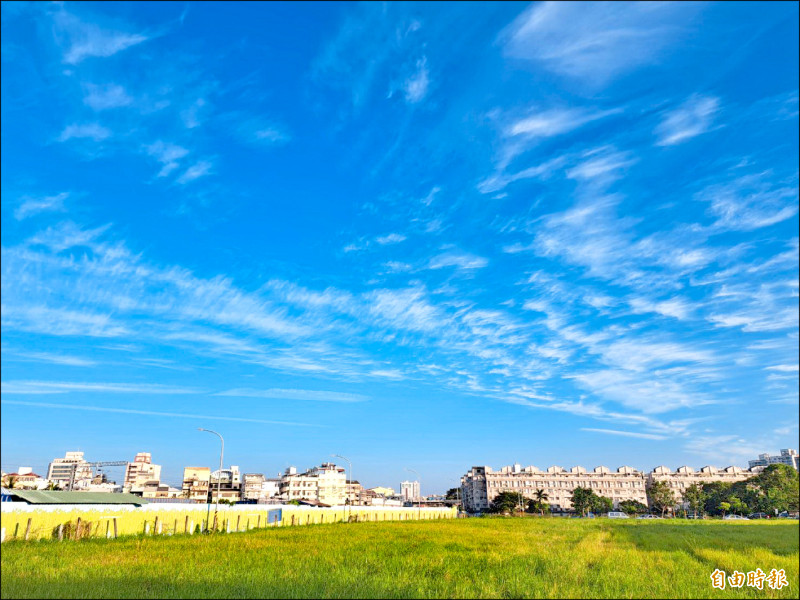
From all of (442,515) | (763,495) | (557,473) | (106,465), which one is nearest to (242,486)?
(106,465)

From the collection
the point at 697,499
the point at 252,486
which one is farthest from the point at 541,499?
the point at 252,486

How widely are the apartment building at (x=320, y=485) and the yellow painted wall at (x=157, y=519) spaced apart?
94.3 m

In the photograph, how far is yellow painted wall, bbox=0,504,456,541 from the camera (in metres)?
9.93

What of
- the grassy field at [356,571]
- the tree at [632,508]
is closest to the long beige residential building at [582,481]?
the tree at [632,508]

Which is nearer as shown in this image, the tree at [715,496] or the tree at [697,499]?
the tree at [715,496]

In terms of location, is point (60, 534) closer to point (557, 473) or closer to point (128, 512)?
point (128, 512)

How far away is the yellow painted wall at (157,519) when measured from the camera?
993cm

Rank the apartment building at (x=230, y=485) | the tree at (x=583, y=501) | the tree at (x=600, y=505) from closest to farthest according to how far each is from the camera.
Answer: the tree at (x=583, y=501) → the tree at (x=600, y=505) → the apartment building at (x=230, y=485)

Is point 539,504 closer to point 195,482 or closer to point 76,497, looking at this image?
point 195,482

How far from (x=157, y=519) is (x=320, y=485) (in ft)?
510

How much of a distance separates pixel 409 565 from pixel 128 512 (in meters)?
11.3

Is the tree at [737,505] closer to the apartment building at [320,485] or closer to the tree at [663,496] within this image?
the tree at [663,496]

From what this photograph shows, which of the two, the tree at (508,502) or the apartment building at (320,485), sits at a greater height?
the apartment building at (320,485)

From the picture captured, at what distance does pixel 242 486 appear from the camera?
172 m
